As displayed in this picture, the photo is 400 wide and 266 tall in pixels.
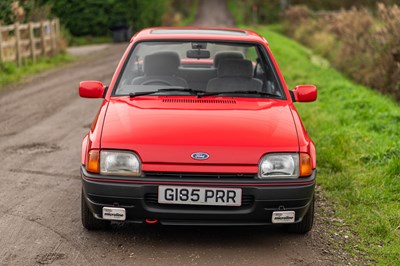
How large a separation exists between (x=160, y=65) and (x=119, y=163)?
6.31ft

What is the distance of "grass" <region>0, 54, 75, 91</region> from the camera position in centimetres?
1784

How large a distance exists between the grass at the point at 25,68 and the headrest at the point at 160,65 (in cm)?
1040

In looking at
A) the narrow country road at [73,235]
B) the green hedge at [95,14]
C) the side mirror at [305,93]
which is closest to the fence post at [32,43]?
the narrow country road at [73,235]

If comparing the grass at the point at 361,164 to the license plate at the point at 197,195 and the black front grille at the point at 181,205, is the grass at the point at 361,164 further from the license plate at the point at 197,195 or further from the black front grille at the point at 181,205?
the license plate at the point at 197,195

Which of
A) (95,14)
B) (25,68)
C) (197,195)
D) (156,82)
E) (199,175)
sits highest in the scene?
(156,82)

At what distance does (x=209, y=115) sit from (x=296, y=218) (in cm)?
109

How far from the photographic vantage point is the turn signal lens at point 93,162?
514 centimetres

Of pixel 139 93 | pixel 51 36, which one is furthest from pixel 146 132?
pixel 51 36

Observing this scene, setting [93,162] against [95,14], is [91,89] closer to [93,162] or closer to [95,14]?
[93,162]

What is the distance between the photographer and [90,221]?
18.4 ft

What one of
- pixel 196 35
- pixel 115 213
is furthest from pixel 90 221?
pixel 196 35

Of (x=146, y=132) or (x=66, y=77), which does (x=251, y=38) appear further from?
(x=66, y=77)

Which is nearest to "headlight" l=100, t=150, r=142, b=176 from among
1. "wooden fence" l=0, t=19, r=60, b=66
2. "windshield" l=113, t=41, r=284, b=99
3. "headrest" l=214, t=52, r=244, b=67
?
"windshield" l=113, t=41, r=284, b=99

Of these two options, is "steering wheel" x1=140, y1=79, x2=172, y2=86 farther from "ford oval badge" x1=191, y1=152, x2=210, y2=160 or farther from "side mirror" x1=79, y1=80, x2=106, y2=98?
"ford oval badge" x1=191, y1=152, x2=210, y2=160
